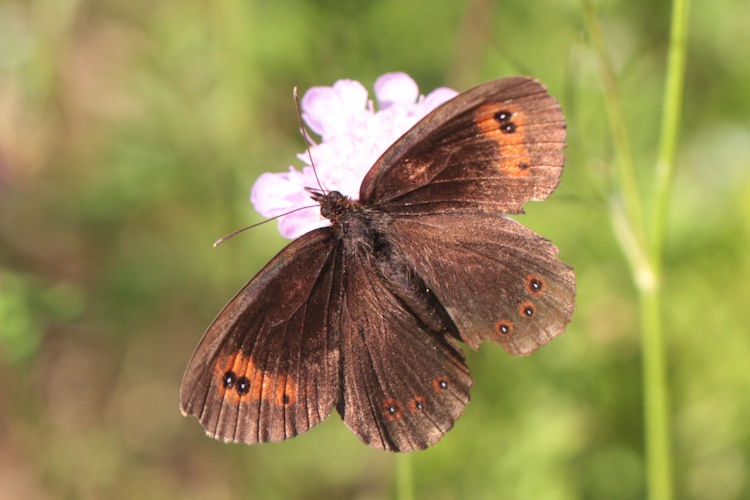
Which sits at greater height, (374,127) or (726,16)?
(726,16)

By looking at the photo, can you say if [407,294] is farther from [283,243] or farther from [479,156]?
[283,243]

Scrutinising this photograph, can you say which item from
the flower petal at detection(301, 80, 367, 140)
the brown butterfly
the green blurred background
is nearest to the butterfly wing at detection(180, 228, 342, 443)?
the brown butterfly

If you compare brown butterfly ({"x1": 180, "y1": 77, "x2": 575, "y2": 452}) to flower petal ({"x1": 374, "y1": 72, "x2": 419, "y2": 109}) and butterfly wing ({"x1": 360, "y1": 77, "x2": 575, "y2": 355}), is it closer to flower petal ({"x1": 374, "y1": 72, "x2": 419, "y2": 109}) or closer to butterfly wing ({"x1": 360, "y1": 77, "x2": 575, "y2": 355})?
butterfly wing ({"x1": 360, "y1": 77, "x2": 575, "y2": 355})

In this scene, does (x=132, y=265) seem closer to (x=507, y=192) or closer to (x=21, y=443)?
(x=21, y=443)

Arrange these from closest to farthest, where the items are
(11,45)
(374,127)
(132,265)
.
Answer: (374,127) → (132,265) → (11,45)

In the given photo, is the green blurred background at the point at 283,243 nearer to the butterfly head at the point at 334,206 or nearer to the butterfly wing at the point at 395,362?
the butterfly wing at the point at 395,362

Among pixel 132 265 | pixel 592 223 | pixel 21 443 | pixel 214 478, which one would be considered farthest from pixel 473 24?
pixel 21 443
